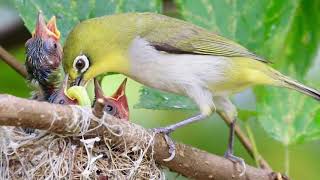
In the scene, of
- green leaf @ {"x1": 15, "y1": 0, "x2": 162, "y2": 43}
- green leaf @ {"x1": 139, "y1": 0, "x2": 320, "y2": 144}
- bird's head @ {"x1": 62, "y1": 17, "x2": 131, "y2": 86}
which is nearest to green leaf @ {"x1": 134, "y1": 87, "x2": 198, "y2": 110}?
green leaf @ {"x1": 139, "y1": 0, "x2": 320, "y2": 144}

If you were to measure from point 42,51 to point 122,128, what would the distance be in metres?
0.90

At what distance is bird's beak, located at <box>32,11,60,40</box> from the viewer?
3.86 meters

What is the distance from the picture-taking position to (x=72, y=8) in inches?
156

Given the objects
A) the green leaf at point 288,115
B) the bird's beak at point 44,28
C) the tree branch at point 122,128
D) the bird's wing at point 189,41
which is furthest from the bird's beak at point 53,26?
the green leaf at point 288,115

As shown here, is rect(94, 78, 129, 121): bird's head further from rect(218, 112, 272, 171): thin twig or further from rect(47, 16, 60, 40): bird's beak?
rect(218, 112, 272, 171): thin twig

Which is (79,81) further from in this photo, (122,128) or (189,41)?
(122,128)

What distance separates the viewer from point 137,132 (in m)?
3.30

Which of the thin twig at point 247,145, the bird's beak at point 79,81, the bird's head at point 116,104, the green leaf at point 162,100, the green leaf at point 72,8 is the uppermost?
the green leaf at point 72,8

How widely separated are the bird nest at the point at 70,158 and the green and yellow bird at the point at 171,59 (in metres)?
0.49

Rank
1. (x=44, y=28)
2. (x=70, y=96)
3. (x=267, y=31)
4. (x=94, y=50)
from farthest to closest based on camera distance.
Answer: (x=267, y=31) < (x=94, y=50) < (x=44, y=28) < (x=70, y=96)

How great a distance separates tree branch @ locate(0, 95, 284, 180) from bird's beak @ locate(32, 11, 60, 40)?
0.77m

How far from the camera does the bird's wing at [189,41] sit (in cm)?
404

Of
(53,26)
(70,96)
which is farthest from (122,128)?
(53,26)

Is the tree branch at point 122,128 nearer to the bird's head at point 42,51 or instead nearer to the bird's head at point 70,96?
the bird's head at point 70,96
